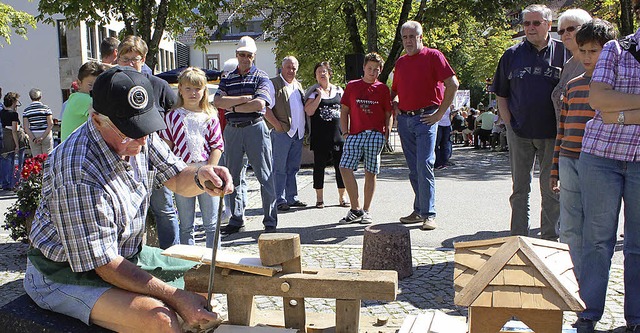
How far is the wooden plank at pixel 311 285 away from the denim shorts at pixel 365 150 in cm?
462

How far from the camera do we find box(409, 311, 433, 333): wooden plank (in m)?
2.76

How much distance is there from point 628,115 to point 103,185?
2655 millimetres

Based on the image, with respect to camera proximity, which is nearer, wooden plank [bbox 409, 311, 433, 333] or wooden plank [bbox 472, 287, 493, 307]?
wooden plank [bbox 472, 287, 493, 307]

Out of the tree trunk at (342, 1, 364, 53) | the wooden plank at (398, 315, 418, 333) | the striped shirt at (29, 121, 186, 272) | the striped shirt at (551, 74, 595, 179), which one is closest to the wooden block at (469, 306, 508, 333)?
the wooden plank at (398, 315, 418, 333)

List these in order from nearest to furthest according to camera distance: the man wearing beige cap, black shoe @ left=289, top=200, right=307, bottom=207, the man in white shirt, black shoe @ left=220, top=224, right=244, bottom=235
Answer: the man wearing beige cap
black shoe @ left=220, top=224, right=244, bottom=235
the man in white shirt
black shoe @ left=289, top=200, right=307, bottom=207

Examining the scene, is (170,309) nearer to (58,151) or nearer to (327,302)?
(58,151)

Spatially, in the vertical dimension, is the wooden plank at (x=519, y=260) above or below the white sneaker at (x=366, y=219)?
above

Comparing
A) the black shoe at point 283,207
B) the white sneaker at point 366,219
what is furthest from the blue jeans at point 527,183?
the black shoe at point 283,207

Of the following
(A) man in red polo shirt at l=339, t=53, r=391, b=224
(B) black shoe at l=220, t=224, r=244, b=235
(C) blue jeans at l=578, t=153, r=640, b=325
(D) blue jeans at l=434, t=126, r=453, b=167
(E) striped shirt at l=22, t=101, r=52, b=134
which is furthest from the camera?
(D) blue jeans at l=434, t=126, r=453, b=167

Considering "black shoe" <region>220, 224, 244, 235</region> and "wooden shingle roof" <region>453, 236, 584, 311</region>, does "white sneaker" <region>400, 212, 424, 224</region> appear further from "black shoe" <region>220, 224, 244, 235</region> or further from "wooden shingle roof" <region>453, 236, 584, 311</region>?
"wooden shingle roof" <region>453, 236, 584, 311</region>

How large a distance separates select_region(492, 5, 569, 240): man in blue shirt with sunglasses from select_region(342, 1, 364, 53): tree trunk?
16776 mm

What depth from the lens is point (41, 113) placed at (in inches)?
485

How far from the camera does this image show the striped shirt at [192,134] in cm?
548

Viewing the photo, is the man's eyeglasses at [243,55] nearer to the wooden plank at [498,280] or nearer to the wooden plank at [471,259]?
the wooden plank at [471,259]
